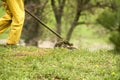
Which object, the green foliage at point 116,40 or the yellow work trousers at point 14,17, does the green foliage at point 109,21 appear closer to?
the yellow work trousers at point 14,17

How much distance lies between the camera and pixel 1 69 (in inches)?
274

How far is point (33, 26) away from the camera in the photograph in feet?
61.2

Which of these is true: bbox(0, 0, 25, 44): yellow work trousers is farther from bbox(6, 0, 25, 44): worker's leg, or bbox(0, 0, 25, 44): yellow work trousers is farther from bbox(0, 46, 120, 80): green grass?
bbox(0, 46, 120, 80): green grass

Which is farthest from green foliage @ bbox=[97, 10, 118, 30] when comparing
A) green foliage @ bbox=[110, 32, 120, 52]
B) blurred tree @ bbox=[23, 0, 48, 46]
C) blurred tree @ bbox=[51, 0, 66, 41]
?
blurred tree @ bbox=[51, 0, 66, 41]

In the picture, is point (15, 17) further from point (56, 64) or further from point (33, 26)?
point (33, 26)

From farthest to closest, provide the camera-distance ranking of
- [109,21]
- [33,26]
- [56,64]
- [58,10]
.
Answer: [58,10]
[33,26]
[109,21]
[56,64]

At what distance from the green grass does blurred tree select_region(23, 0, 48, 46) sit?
903 cm

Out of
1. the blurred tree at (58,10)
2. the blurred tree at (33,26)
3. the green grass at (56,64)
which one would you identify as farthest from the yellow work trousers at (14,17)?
the blurred tree at (58,10)

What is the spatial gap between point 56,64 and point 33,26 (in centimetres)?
1115

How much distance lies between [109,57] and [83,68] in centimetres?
118

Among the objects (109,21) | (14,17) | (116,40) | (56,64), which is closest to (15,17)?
(14,17)

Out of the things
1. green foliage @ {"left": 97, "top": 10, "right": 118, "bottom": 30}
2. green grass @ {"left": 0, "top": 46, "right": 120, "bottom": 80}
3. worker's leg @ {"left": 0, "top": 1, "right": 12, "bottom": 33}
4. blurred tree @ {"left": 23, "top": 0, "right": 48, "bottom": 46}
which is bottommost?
blurred tree @ {"left": 23, "top": 0, "right": 48, "bottom": 46}

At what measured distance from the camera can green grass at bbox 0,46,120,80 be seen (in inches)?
265

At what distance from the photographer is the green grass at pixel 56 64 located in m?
6.74
